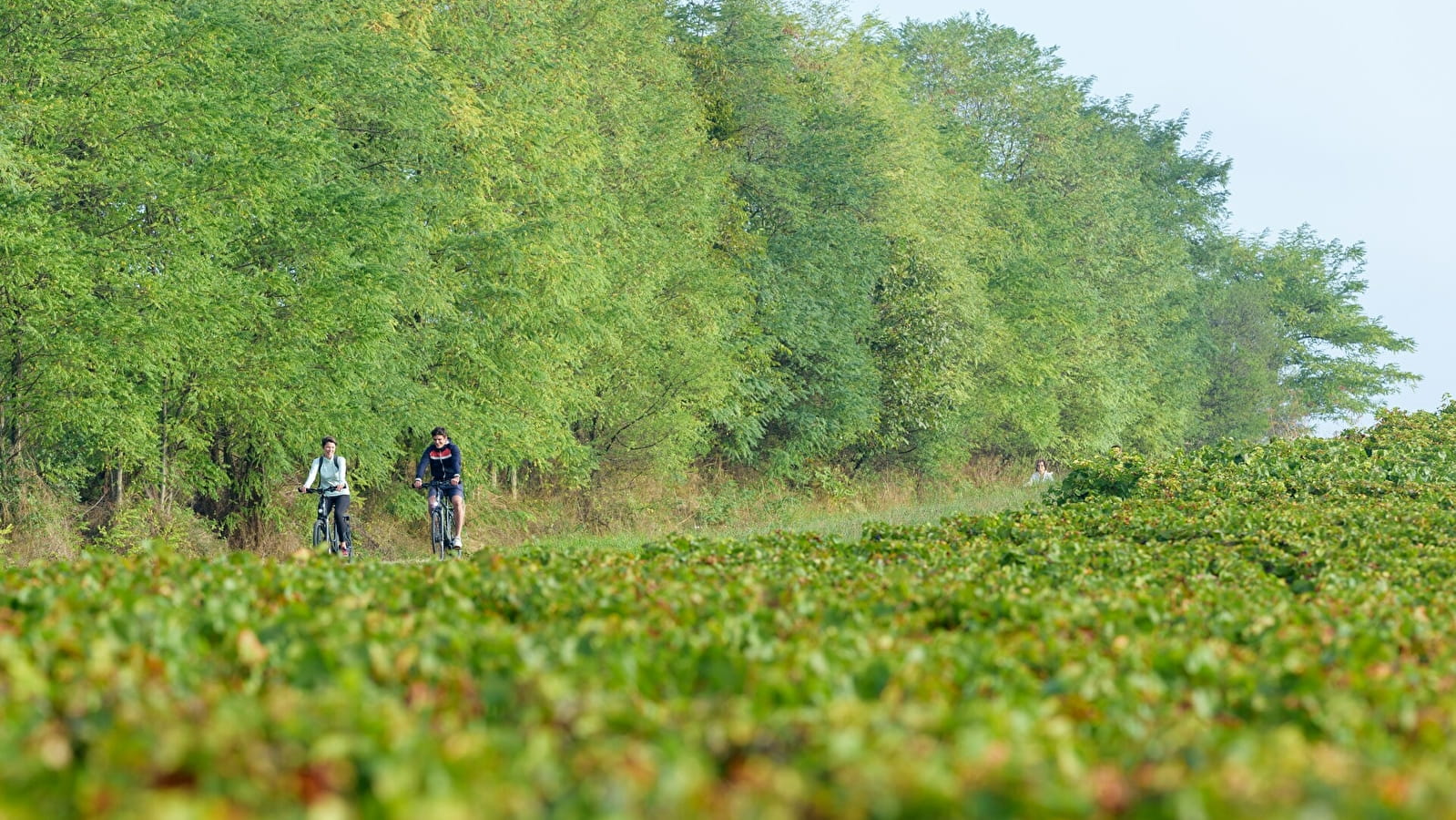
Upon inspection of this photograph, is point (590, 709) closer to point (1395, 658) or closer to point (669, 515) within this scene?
point (1395, 658)

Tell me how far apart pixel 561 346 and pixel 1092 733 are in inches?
971

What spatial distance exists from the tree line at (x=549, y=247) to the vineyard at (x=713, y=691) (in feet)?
37.0

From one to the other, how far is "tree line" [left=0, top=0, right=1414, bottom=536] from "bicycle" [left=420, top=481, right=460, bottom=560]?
3222mm

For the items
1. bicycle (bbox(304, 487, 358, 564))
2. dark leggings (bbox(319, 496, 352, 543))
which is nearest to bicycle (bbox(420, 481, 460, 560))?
dark leggings (bbox(319, 496, 352, 543))

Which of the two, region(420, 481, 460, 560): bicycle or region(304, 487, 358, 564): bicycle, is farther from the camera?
region(420, 481, 460, 560): bicycle

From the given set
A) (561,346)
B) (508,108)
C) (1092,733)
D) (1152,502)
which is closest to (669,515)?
(561,346)

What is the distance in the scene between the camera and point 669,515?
114 ft

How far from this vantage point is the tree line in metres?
19.6

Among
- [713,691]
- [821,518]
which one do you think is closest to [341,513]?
[713,691]

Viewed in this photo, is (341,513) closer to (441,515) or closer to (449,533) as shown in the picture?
(441,515)

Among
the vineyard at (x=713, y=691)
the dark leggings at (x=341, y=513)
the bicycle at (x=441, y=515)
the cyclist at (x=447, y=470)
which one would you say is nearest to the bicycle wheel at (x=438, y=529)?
the bicycle at (x=441, y=515)

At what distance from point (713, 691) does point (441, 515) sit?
51.2 feet

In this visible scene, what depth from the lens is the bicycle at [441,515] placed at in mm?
20109

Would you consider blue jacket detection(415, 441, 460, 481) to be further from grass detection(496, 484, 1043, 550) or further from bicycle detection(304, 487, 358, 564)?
grass detection(496, 484, 1043, 550)
